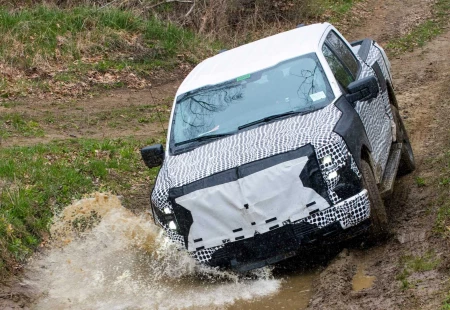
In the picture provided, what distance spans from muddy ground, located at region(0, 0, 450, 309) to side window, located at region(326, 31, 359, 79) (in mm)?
1500

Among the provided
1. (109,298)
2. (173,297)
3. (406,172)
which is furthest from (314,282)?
(406,172)

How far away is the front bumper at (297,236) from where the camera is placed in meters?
6.07

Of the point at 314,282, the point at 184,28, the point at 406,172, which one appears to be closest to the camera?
the point at 314,282

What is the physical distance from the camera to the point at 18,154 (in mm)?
10273

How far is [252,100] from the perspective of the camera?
23.2ft

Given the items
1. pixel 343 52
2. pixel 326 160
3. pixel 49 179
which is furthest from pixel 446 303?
pixel 49 179

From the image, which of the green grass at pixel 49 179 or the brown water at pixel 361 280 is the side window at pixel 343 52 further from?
the green grass at pixel 49 179

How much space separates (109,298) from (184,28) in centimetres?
1338

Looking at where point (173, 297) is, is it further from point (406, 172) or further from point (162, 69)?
point (162, 69)

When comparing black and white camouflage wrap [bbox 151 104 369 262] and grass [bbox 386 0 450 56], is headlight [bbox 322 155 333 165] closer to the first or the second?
black and white camouflage wrap [bbox 151 104 369 262]

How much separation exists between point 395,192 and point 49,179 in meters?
4.26

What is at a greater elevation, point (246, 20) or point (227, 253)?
point (227, 253)

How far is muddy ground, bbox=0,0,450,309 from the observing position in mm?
5664

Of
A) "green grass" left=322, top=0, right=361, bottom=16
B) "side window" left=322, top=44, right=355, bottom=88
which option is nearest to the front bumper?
"side window" left=322, top=44, right=355, bottom=88
